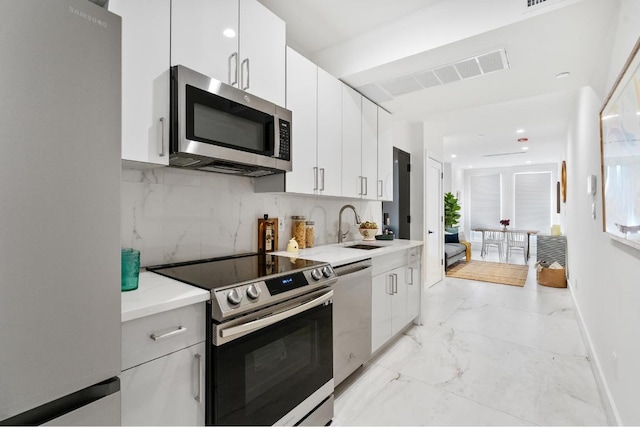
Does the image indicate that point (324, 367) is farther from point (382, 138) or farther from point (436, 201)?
point (436, 201)

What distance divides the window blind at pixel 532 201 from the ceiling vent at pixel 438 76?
8.56 metres

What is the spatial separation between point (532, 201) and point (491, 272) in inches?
189

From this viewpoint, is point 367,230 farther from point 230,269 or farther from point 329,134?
point 230,269

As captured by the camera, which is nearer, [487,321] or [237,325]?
[237,325]

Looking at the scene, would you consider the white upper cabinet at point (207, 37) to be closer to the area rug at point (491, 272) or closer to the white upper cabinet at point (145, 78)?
the white upper cabinet at point (145, 78)

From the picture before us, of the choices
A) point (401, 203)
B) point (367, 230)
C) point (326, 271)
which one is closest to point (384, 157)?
point (367, 230)

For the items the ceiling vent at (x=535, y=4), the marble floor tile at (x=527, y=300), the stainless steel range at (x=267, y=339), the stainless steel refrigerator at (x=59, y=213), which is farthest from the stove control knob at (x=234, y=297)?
the marble floor tile at (x=527, y=300)

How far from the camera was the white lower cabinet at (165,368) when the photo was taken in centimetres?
101

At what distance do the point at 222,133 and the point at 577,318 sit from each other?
13.5 ft

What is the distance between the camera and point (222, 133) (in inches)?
63.6

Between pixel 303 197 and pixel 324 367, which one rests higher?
pixel 303 197

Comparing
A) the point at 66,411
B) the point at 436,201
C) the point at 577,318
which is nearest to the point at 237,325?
the point at 66,411

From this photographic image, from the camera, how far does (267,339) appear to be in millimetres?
1425

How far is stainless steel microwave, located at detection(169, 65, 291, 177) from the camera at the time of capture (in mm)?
1421
